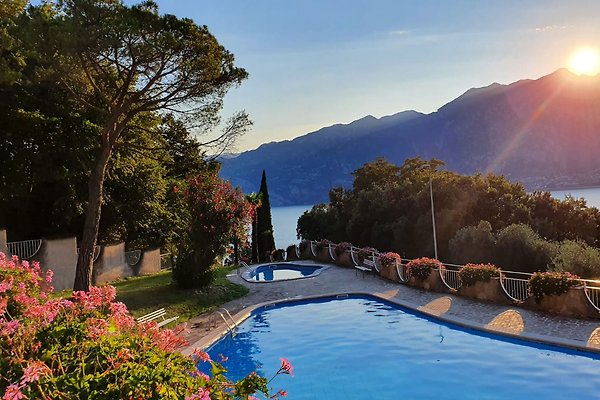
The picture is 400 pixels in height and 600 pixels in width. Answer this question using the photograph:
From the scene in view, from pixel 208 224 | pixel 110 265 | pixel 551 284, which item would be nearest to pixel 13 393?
pixel 551 284

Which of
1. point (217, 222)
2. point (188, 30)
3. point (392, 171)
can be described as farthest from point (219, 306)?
point (392, 171)

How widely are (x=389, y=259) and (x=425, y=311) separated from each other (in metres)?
→ 5.79

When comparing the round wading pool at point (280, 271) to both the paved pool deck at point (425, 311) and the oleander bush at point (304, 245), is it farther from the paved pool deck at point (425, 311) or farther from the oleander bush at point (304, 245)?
the paved pool deck at point (425, 311)

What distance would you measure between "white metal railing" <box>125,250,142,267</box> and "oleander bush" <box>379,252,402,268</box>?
1260cm

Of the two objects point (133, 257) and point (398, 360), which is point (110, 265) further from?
point (398, 360)

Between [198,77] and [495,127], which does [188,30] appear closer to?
[198,77]

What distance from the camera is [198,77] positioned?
14281mm

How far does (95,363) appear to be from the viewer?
3.53 metres

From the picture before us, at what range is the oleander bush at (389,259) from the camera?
1981 cm

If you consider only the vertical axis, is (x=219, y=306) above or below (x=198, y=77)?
below

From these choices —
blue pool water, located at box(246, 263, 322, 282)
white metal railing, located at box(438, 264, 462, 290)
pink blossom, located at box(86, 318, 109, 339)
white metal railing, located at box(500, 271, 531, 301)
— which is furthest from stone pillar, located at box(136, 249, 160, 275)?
pink blossom, located at box(86, 318, 109, 339)

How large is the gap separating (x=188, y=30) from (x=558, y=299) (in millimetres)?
12187

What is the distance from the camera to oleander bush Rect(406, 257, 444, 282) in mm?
17375

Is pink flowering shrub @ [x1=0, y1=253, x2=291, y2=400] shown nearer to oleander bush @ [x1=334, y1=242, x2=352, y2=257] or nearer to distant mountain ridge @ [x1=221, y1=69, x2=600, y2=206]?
oleander bush @ [x1=334, y1=242, x2=352, y2=257]
